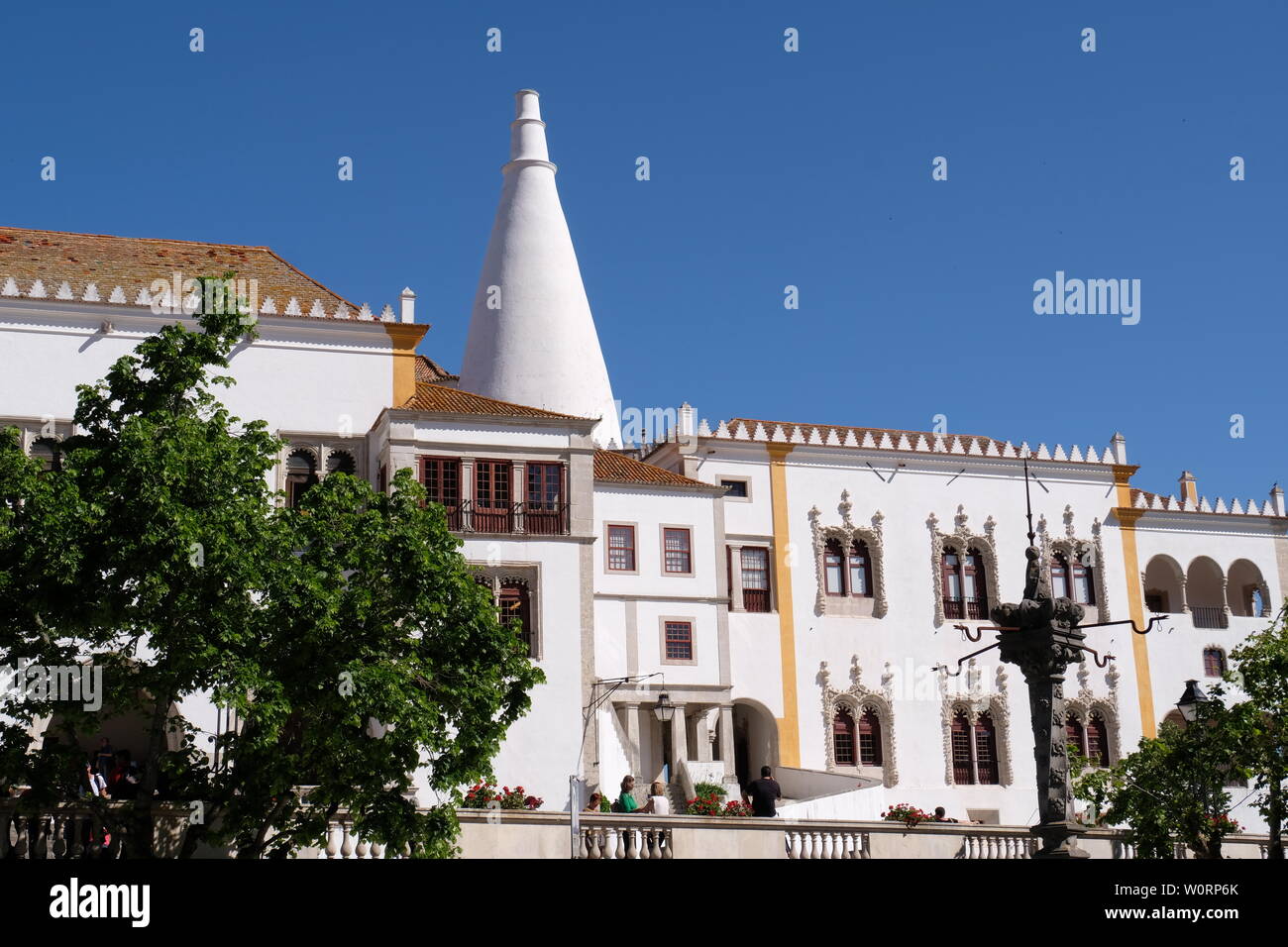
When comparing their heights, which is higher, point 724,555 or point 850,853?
point 724,555

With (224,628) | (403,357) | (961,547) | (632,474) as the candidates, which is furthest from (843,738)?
(224,628)

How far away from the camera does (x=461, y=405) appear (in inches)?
1581

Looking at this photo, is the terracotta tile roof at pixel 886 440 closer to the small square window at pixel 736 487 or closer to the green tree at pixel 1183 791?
the small square window at pixel 736 487

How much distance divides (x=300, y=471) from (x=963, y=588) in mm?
23069

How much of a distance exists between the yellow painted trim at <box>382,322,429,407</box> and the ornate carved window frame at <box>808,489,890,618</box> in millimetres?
15311

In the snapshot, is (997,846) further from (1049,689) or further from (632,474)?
(632,474)

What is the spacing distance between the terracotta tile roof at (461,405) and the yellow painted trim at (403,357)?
23 cm

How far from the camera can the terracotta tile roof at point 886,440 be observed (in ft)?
164

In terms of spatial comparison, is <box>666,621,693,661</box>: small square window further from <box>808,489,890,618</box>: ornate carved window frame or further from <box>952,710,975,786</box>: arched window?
<box>952,710,975,786</box>: arched window

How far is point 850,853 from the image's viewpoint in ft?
86.2

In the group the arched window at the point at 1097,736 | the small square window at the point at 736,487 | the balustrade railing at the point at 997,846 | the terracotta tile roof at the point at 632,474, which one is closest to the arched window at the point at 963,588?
the arched window at the point at 1097,736
